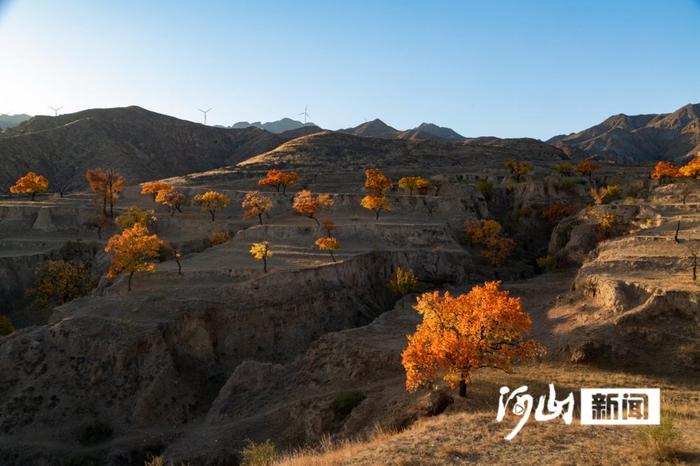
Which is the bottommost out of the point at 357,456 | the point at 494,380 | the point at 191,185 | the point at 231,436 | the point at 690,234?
the point at 231,436

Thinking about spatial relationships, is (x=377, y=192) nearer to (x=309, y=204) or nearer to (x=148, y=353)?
(x=309, y=204)

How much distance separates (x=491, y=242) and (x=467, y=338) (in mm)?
49409

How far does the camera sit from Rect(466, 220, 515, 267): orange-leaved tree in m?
70.3

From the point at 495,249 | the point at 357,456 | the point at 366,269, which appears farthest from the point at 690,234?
the point at 357,456

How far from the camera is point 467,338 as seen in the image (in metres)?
25.1

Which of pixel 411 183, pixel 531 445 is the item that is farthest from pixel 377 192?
pixel 531 445

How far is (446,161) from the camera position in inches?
5704

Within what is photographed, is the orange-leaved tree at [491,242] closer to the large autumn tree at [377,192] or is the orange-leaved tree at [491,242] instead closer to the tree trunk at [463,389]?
the large autumn tree at [377,192]

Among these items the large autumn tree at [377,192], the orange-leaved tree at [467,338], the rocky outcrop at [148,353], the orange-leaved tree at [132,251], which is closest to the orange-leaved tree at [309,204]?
the large autumn tree at [377,192]

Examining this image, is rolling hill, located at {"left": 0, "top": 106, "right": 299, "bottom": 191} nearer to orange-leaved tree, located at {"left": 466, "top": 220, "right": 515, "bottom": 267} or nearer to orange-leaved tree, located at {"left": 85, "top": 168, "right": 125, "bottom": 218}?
orange-leaved tree, located at {"left": 85, "top": 168, "right": 125, "bottom": 218}

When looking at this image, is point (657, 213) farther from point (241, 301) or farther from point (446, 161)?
point (446, 161)

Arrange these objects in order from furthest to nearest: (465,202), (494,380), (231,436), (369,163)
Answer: (369,163) → (465,202) → (231,436) → (494,380)

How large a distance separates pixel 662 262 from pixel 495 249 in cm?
3126

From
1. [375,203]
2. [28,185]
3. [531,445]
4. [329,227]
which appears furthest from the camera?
[28,185]
